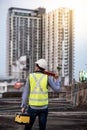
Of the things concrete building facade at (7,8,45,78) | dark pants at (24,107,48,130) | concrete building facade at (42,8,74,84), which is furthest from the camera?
concrete building facade at (7,8,45,78)

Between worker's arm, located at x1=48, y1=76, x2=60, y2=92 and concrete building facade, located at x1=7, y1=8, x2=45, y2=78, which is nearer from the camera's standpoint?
worker's arm, located at x1=48, y1=76, x2=60, y2=92

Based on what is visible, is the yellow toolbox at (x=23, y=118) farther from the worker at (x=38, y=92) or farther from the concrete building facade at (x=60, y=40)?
the concrete building facade at (x=60, y=40)

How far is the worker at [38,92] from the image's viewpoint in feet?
23.2

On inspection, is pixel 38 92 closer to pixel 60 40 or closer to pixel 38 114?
pixel 38 114

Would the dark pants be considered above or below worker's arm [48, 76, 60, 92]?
below

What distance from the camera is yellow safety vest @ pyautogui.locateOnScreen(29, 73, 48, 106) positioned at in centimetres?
705

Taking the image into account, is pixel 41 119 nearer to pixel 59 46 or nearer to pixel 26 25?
pixel 59 46

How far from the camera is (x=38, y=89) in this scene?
712 cm

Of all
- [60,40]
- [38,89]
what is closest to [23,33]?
[60,40]

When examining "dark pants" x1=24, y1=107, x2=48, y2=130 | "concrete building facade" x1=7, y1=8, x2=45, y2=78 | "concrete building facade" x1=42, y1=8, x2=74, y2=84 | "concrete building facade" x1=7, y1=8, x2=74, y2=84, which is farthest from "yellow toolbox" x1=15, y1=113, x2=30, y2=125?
"concrete building facade" x1=7, y1=8, x2=45, y2=78

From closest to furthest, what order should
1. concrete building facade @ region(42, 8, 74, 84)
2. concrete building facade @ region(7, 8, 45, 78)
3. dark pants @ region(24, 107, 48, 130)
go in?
dark pants @ region(24, 107, 48, 130), concrete building facade @ region(42, 8, 74, 84), concrete building facade @ region(7, 8, 45, 78)

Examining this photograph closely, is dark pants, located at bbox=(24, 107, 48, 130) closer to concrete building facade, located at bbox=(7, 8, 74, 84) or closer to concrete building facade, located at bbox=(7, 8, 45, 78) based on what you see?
concrete building facade, located at bbox=(7, 8, 74, 84)

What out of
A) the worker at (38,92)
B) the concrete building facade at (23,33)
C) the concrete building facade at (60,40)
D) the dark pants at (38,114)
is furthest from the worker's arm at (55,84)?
the concrete building facade at (23,33)

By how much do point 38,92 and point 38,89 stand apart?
0.15 feet
